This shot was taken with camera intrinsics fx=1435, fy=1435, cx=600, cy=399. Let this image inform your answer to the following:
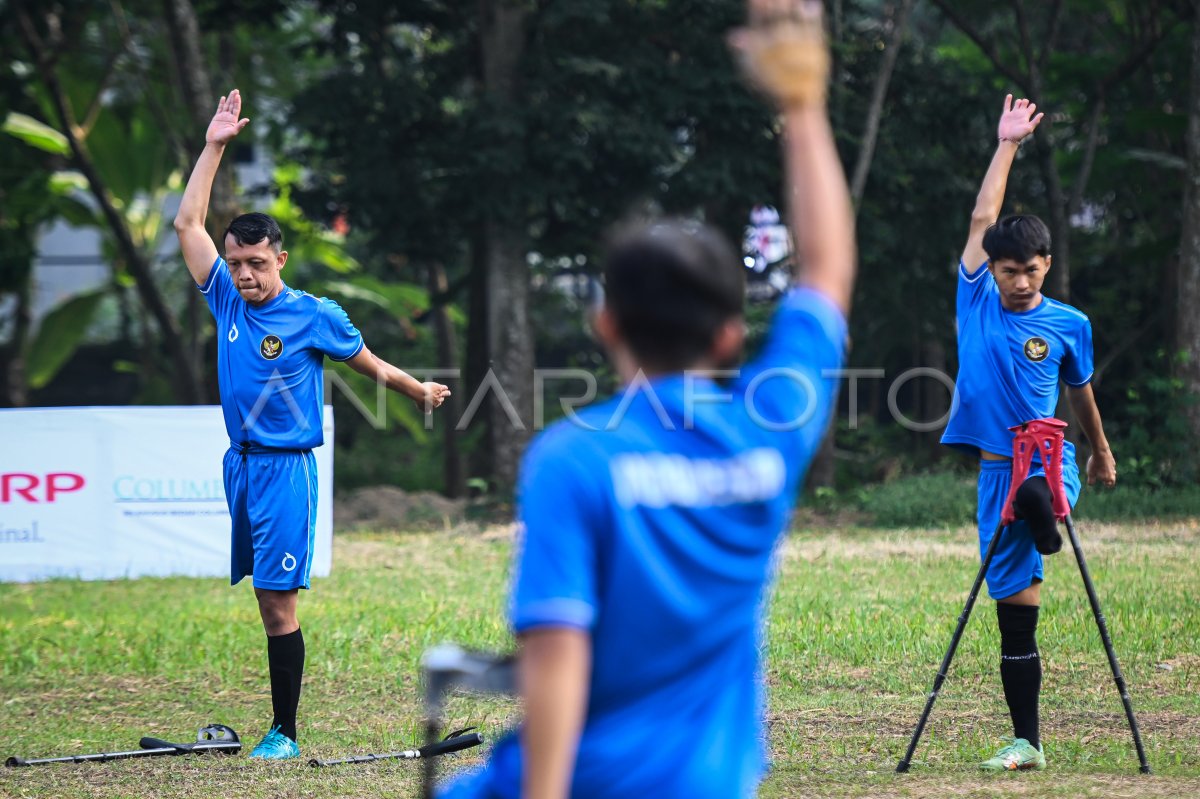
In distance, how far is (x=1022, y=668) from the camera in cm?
589

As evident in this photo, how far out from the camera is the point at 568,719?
84.9 inches

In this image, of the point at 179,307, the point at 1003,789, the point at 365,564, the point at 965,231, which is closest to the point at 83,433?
the point at 365,564

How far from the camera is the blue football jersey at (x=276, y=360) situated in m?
6.44

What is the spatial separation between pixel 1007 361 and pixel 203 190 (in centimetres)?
360

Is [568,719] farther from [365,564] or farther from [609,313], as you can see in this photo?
[365,564]

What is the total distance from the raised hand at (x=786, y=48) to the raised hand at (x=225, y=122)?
3.98 metres

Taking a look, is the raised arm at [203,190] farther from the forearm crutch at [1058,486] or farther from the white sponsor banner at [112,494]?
the white sponsor banner at [112,494]

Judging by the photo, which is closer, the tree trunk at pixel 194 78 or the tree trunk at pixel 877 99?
the tree trunk at pixel 877 99

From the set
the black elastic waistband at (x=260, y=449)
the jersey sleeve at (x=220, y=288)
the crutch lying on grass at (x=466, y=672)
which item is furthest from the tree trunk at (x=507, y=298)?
the crutch lying on grass at (x=466, y=672)

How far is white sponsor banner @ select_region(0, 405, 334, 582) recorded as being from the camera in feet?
42.4

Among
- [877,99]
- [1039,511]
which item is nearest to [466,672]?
[1039,511]

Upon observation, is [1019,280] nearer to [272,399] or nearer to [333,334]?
[333,334]

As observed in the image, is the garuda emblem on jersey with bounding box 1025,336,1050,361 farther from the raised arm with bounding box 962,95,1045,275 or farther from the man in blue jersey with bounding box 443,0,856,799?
the man in blue jersey with bounding box 443,0,856,799

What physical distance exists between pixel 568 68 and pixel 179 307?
49.6 ft
